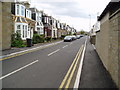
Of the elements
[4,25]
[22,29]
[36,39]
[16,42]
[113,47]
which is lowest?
[16,42]

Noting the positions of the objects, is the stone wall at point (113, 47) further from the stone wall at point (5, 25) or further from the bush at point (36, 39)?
the bush at point (36, 39)

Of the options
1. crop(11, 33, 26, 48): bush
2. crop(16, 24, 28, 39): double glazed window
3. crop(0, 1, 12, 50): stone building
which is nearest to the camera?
crop(0, 1, 12, 50): stone building

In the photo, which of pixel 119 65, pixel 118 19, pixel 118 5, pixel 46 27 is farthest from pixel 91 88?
pixel 46 27

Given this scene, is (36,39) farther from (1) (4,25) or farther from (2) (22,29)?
(1) (4,25)

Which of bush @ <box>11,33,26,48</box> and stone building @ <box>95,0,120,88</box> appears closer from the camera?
stone building @ <box>95,0,120,88</box>

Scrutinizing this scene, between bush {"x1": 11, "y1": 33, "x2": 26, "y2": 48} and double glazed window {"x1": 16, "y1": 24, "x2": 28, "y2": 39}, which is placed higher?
double glazed window {"x1": 16, "y1": 24, "x2": 28, "y2": 39}

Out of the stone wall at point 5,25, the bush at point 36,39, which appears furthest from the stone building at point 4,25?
the bush at point 36,39

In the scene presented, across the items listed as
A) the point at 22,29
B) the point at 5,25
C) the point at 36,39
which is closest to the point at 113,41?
the point at 5,25

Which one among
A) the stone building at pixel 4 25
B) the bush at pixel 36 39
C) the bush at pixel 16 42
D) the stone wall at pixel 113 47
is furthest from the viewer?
the bush at pixel 36 39

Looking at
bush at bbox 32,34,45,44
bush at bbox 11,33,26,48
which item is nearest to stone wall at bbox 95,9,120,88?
bush at bbox 11,33,26,48

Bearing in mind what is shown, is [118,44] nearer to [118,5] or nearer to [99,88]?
[99,88]

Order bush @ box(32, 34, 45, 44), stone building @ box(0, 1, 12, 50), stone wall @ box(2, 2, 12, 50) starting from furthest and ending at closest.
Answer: bush @ box(32, 34, 45, 44) < stone wall @ box(2, 2, 12, 50) < stone building @ box(0, 1, 12, 50)

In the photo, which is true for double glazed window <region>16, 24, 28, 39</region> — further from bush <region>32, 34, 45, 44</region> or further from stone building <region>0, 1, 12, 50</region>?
stone building <region>0, 1, 12, 50</region>

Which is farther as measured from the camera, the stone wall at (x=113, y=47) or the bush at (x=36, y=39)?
the bush at (x=36, y=39)
